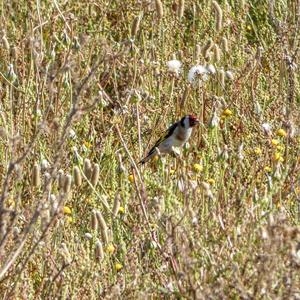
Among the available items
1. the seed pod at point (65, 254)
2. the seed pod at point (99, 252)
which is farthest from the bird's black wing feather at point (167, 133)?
the seed pod at point (65, 254)

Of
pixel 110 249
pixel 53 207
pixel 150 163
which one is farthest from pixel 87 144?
pixel 53 207

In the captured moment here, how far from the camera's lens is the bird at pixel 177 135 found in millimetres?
4621

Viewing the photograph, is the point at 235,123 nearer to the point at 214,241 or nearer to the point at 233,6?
the point at 233,6

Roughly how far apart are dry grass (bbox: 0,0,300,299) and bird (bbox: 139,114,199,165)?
108 millimetres

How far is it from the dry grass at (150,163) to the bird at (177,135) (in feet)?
0.35

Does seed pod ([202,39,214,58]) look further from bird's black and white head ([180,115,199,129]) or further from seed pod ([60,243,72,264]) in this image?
seed pod ([60,243,72,264])

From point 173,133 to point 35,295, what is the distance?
4.48 ft

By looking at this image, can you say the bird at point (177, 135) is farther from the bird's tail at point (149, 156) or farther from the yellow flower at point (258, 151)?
the yellow flower at point (258, 151)

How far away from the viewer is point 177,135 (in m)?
4.65

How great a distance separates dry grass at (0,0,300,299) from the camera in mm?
2928

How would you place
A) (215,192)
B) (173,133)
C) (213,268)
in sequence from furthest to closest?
(173,133) → (215,192) → (213,268)

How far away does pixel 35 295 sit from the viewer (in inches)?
141

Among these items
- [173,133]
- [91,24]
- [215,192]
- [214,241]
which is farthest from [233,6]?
[214,241]

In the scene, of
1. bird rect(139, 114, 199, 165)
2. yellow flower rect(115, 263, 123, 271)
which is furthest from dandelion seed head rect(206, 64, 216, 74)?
yellow flower rect(115, 263, 123, 271)
